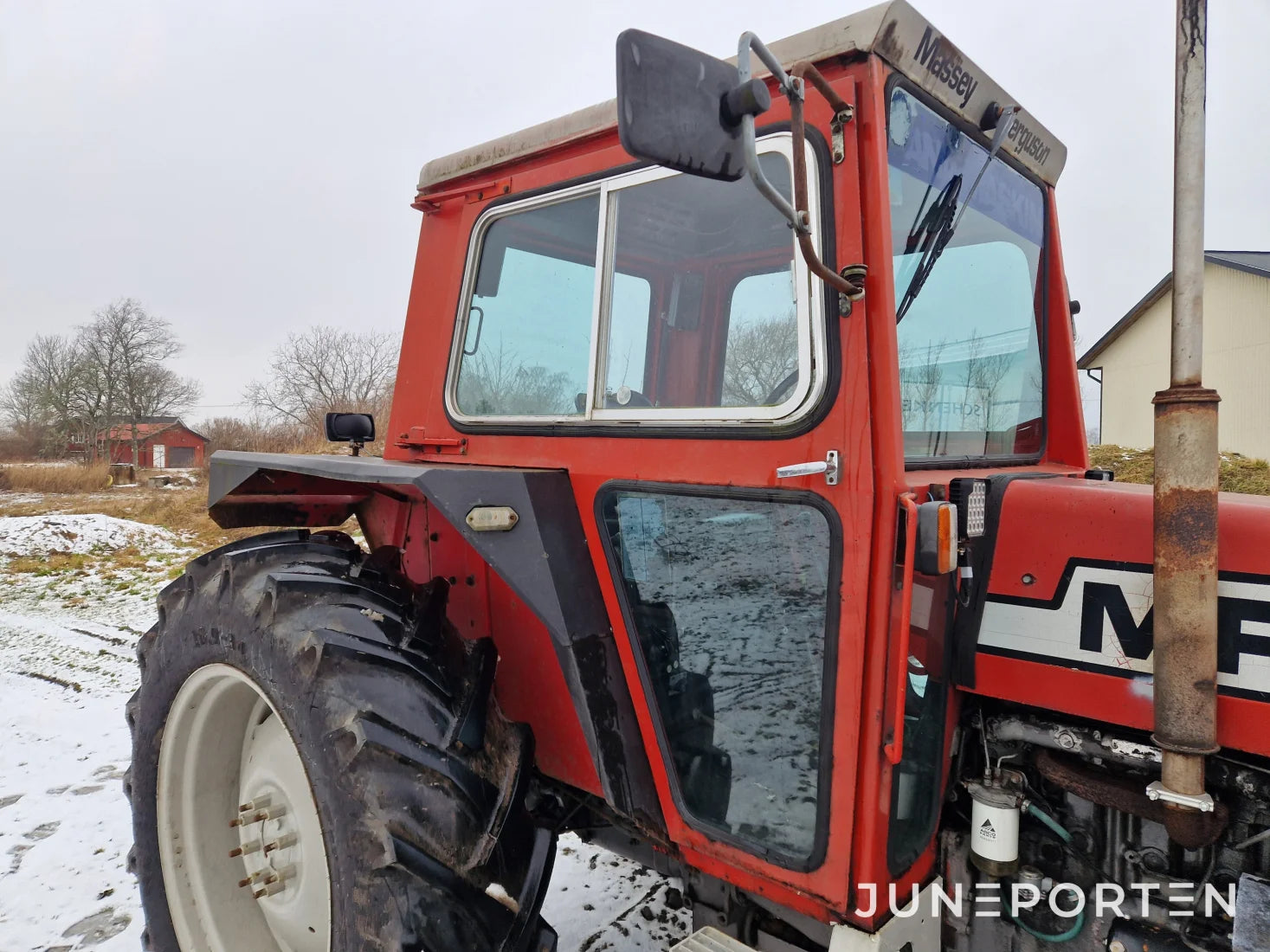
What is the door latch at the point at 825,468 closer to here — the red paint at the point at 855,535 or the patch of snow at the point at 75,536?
the red paint at the point at 855,535

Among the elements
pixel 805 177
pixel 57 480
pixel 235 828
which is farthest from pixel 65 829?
pixel 57 480

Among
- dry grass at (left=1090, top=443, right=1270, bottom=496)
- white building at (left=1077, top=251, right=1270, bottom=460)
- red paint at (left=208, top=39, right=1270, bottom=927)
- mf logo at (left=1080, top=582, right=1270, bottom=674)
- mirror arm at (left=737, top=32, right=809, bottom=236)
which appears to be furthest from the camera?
white building at (left=1077, top=251, right=1270, bottom=460)

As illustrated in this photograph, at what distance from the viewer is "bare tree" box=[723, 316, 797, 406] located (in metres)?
1.51

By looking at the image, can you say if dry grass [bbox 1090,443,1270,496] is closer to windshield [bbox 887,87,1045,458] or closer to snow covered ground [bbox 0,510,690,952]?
windshield [bbox 887,87,1045,458]

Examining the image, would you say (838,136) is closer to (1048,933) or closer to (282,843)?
(1048,933)

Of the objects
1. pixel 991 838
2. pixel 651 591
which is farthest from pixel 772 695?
pixel 991 838

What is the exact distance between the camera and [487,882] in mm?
1600

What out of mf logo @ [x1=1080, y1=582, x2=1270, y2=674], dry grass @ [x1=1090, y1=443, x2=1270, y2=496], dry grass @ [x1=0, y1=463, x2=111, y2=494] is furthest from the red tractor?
dry grass @ [x1=0, y1=463, x2=111, y2=494]

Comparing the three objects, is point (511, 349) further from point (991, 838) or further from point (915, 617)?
point (991, 838)

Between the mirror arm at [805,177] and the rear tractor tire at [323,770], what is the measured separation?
1138mm

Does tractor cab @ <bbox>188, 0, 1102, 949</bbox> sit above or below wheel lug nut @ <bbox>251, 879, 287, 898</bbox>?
above

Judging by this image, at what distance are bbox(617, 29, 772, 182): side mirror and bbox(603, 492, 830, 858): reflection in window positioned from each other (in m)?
0.64

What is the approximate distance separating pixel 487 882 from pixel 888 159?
1658 millimetres

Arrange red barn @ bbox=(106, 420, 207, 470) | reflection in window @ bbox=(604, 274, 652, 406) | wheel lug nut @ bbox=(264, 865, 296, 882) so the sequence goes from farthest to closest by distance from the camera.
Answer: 1. red barn @ bbox=(106, 420, 207, 470)
2. wheel lug nut @ bbox=(264, 865, 296, 882)
3. reflection in window @ bbox=(604, 274, 652, 406)
